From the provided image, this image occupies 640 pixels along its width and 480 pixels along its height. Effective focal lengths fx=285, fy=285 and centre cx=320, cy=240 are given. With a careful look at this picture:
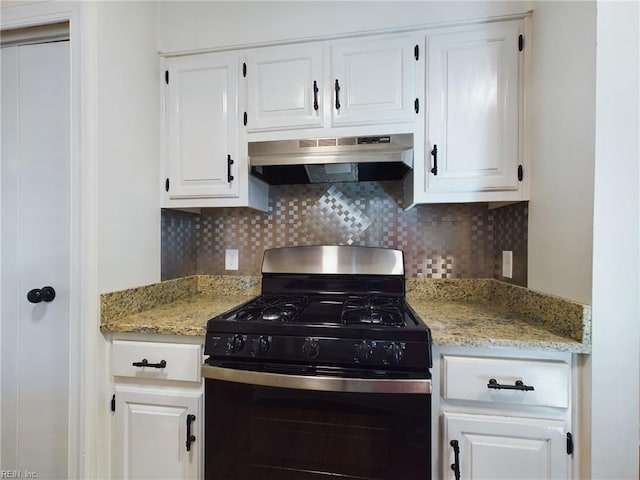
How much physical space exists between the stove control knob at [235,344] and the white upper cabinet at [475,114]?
1.00 m

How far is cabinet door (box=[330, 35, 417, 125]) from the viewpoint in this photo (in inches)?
51.3

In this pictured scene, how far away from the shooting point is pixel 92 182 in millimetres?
1101

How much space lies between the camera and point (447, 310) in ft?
4.39

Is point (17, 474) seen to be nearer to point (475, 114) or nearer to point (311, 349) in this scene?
point (311, 349)

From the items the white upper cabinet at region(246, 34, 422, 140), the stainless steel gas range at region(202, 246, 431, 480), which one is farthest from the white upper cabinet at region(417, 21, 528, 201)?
the stainless steel gas range at region(202, 246, 431, 480)

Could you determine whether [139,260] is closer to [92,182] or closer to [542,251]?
[92,182]

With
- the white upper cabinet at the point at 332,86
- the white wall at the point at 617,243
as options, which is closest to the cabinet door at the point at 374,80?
the white upper cabinet at the point at 332,86

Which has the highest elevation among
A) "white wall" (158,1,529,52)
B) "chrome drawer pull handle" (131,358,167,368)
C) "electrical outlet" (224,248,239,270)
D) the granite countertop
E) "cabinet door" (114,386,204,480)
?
"white wall" (158,1,529,52)

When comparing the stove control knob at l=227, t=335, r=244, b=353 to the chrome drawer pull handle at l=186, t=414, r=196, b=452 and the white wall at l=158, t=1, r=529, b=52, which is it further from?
the white wall at l=158, t=1, r=529, b=52

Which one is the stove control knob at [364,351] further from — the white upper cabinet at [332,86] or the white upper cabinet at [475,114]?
the white upper cabinet at [332,86]

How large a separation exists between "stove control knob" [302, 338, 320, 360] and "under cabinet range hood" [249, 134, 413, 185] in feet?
2.50

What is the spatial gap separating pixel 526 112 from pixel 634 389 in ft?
3.51

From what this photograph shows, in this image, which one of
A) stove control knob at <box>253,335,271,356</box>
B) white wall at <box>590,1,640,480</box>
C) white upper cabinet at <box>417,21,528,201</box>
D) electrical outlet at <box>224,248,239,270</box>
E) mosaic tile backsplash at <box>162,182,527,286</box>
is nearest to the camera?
white wall at <box>590,1,640,480</box>

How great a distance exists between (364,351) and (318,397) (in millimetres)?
218
